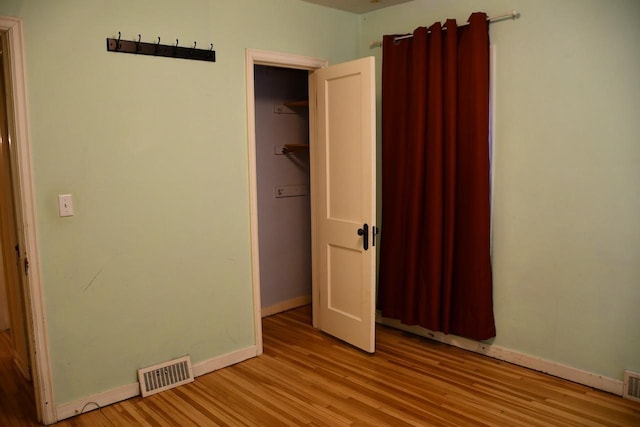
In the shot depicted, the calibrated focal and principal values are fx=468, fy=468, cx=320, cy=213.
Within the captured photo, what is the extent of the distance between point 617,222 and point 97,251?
293 centimetres

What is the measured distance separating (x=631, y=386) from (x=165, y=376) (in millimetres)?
2736

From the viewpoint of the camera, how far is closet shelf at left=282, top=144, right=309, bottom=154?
13.5 feet

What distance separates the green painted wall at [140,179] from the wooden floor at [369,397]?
0.29 m

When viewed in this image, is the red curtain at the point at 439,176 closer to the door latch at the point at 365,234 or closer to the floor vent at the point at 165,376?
the door latch at the point at 365,234

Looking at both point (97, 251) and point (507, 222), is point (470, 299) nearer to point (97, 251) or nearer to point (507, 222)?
point (507, 222)

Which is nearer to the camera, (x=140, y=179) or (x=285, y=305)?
(x=140, y=179)

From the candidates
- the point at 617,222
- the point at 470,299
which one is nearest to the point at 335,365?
the point at 470,299

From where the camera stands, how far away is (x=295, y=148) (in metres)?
4.26

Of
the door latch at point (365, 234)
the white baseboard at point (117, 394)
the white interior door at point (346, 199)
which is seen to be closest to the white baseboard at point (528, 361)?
the white interior door at point (346, 199)

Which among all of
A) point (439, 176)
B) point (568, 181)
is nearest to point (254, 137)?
point (439, 176)

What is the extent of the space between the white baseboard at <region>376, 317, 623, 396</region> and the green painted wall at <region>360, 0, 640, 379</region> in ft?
0.13

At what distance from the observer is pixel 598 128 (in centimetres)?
267

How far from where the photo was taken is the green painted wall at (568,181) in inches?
102

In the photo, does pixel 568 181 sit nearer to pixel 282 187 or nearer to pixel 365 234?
pixel 365 234
